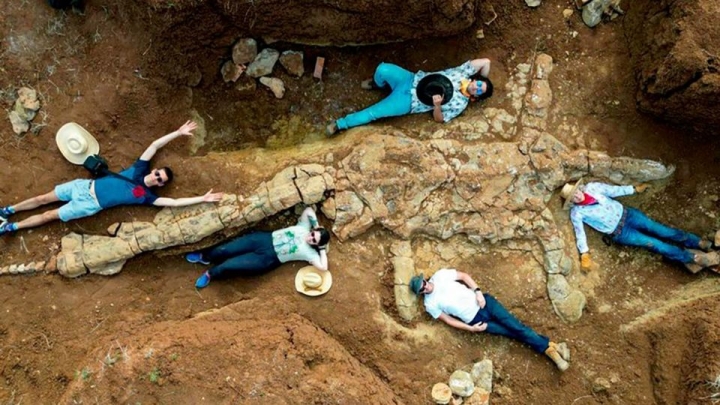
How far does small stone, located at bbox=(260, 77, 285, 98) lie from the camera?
6.00 meters

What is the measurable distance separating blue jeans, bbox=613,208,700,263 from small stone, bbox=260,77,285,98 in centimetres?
369

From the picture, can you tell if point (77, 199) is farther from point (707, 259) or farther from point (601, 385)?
point (707, 259)

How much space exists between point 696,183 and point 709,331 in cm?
158

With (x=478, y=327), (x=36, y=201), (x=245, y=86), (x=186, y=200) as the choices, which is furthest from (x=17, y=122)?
(x=478, y=327)

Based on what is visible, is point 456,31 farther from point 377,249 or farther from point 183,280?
point 183,280

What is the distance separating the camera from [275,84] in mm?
6008

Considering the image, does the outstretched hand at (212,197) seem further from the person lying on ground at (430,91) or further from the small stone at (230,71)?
the person lying on ground at (430,91)

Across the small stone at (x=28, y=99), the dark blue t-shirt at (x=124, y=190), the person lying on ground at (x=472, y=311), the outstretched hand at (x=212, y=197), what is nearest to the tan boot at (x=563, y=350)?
the person lying on ground at (x=472, y=311)

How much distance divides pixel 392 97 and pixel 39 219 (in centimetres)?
353

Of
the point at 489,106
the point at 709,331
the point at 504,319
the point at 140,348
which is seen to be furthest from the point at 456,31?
the point at 140,348

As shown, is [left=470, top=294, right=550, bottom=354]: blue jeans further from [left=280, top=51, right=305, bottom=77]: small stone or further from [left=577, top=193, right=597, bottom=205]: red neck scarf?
[left=280, top=51, right=305, bottom=77]: small stone

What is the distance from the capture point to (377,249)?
5473 mm

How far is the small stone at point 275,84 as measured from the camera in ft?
19.7

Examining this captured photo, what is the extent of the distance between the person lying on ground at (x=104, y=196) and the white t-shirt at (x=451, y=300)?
7.16ft
